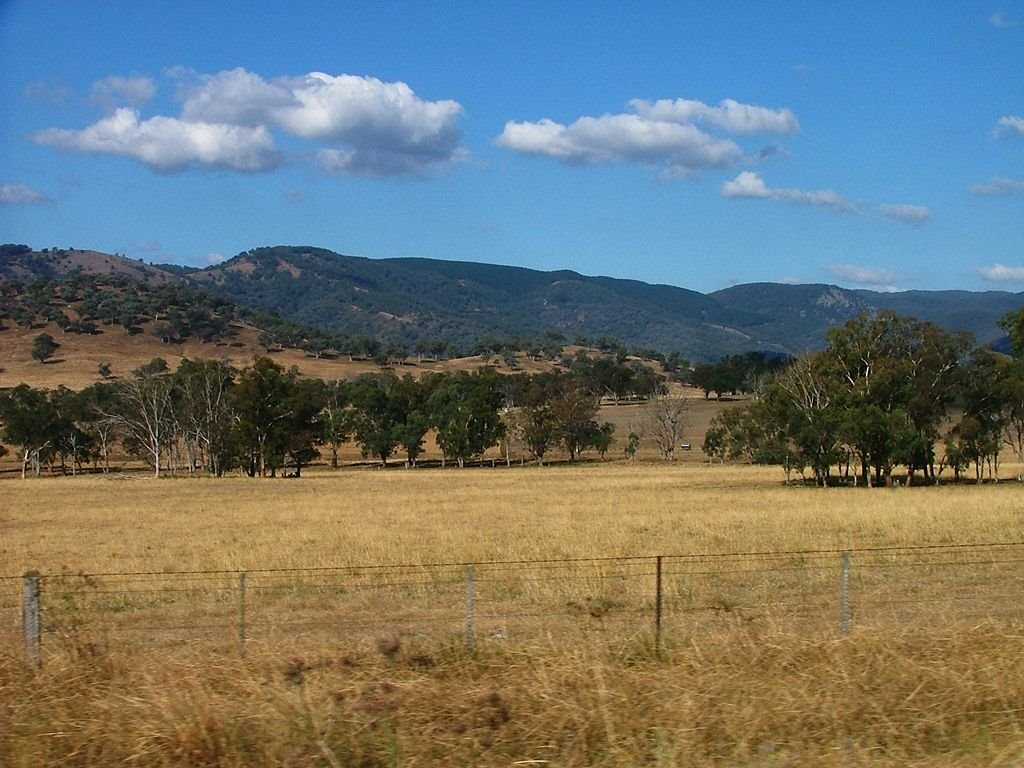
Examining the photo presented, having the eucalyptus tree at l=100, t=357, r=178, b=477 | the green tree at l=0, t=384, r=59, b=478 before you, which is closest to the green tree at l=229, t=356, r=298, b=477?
the eucalyptus tree at l=100, t=357, r=178, b=477

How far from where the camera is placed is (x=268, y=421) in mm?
83562

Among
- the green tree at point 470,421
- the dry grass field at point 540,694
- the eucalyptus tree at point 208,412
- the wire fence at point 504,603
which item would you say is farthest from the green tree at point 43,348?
the dry grass field at point 540,694

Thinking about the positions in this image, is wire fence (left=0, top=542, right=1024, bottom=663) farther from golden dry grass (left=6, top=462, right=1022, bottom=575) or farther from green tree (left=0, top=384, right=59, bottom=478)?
green tree (left=0, top=384, right=59, bottom=478)

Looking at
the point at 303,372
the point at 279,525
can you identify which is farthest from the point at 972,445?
the point at 303,372

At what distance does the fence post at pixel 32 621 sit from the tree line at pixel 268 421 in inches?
2815

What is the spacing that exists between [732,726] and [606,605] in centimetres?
708

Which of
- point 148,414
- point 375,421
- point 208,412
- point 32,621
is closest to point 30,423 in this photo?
point 148,414

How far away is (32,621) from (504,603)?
773cm

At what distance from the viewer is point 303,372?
186125 millimetres

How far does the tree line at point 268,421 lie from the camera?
8419 centimetres

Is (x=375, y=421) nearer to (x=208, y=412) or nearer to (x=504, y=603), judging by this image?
(x=208, y=412)

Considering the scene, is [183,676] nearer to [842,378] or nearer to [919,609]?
[919,609]

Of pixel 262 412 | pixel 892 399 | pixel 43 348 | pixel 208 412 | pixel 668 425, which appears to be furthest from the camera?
pixel 43 348

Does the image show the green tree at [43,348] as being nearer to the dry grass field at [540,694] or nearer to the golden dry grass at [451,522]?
the golden dry grass at [451,522]
